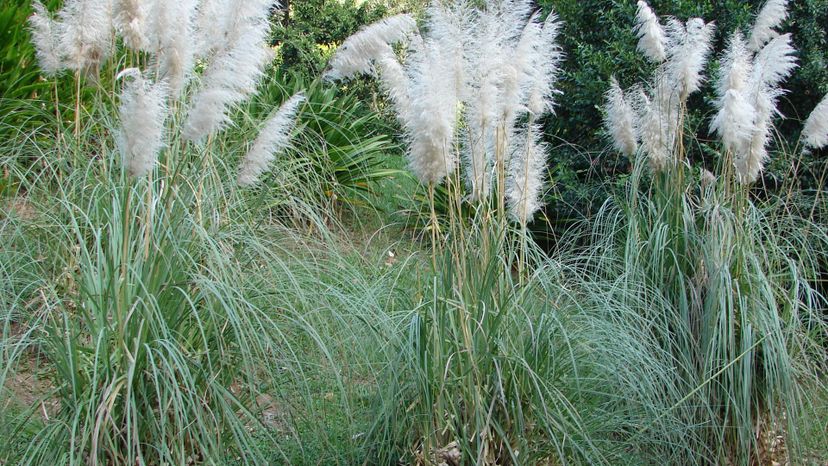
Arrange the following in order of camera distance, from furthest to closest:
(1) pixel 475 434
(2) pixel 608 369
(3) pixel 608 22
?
(3) pixel 608 22 → (2) pixel 608 369 → (1) pixel 475 434

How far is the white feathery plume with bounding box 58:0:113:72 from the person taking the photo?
15.7ft

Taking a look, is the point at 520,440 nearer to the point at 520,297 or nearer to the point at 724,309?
the point at 520,297

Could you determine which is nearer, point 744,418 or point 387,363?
point 387,363

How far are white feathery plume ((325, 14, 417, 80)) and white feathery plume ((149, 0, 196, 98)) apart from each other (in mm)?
808

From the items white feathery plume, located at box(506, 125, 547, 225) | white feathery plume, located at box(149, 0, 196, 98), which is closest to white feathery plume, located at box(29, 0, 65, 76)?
white feathery plume, located at box(149, 0, 196, 98)

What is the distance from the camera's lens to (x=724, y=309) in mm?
4508

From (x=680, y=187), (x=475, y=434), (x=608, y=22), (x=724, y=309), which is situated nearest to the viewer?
(x=475, y=434)

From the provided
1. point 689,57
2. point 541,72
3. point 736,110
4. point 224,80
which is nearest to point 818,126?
point 736,110

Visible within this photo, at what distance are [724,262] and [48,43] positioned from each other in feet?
12.8

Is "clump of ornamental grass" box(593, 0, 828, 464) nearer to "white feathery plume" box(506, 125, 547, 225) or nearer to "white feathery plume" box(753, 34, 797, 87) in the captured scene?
"white feathery plume" box(753, 34, 797, 87)

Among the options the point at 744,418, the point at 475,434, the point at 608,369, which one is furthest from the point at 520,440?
the point at 744,418

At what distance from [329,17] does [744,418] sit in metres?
9.98

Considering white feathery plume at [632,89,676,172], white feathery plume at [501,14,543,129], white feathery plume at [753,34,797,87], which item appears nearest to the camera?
white feathery plume at [501,14,543,129]

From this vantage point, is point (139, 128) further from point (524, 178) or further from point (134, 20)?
point (524, 178)
